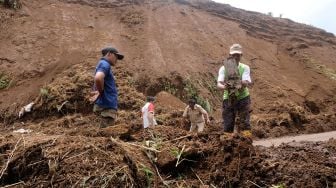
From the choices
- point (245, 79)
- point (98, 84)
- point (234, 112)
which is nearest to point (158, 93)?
point (234, 112)

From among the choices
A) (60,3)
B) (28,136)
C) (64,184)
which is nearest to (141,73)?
(60,3)

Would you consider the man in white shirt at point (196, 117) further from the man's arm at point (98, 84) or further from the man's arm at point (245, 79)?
the man's arm at point (98, 84)

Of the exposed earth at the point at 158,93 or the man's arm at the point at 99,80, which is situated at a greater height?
the man's arm at the point at 99,80

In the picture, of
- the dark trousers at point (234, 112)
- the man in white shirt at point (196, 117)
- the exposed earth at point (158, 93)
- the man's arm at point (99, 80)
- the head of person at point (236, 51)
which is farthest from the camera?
the man in white shirt at point (196, 117)

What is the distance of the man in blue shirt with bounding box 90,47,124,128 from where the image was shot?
7.34 metres

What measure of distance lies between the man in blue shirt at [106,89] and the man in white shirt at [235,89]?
1.56 m

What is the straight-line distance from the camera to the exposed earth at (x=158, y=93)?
16.5 feet

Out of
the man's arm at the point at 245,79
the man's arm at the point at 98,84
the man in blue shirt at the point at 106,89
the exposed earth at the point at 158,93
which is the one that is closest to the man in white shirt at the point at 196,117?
the exposed earth at the point at 158,93

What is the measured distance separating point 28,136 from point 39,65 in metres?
12.4

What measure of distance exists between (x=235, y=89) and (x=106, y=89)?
6.02ft

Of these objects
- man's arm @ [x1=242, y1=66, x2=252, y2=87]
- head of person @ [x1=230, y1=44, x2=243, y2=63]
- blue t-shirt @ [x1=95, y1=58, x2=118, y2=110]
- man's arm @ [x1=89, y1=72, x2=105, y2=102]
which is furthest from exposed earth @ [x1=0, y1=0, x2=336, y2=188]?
head of person @ [x1=230, y1=44, x2=243, y2=63]

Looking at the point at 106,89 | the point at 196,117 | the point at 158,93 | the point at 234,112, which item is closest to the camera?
the point at 106,89

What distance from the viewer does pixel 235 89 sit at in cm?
795

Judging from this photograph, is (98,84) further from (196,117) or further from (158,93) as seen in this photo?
(158,93)
